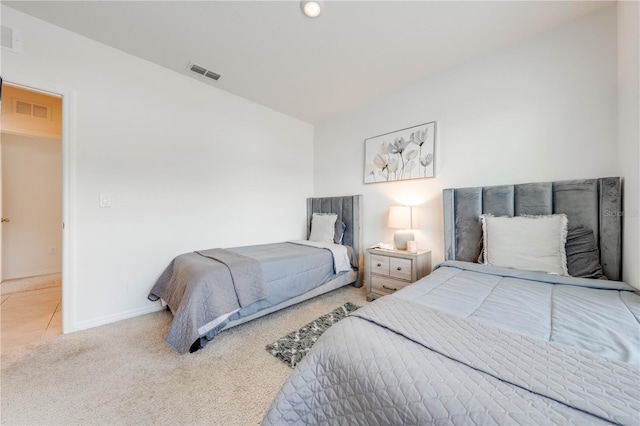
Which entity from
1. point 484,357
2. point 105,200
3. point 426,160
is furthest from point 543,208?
point 105,200

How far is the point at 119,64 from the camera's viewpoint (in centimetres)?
229

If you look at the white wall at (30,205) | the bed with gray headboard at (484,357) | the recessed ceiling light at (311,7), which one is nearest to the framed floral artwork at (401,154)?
the bed with gray headboard at (484,357)

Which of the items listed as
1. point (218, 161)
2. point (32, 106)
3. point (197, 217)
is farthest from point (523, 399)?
point (32, 106)

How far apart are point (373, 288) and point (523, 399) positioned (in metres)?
2.19

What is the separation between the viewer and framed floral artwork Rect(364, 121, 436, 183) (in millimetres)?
2688

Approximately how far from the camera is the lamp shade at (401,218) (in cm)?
264

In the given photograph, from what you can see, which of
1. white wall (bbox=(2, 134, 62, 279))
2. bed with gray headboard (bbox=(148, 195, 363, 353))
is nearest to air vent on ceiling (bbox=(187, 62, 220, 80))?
bed with gray headboard (bbox=(148, 195, 363, 353))

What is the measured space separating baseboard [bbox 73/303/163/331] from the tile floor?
14 cm

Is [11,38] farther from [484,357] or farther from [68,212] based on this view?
[484,357]

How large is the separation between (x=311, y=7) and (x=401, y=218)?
2.10m

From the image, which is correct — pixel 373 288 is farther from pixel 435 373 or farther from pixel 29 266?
pixel 29 266

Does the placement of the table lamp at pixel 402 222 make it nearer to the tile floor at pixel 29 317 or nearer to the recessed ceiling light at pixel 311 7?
the recessed ceiling light at pixel 311 7

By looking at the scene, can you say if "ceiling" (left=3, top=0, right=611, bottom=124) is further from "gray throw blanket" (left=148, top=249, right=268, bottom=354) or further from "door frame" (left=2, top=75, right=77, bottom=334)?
"gray throw blanket" (left=148, top=249, right=268, bottom=354)

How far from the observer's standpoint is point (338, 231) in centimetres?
338
